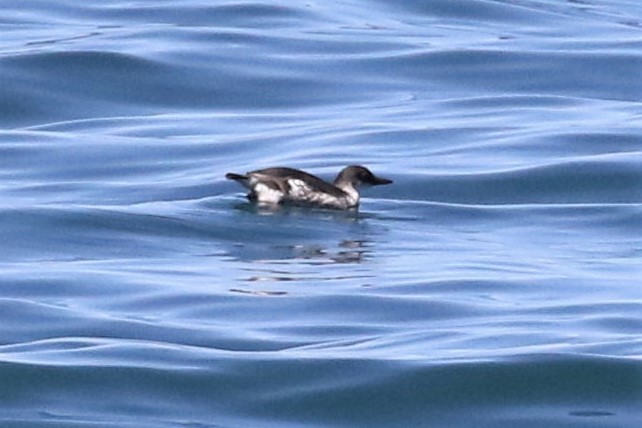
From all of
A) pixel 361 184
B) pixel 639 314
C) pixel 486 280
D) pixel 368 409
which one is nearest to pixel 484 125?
pixel 361 184

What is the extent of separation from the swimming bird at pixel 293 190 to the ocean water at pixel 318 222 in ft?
0.38

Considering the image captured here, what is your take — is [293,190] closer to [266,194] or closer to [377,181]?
[266,194]

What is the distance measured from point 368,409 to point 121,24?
65.7 feet

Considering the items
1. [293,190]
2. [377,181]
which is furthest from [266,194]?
[377,181]

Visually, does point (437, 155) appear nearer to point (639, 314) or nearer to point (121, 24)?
point (639, 314)

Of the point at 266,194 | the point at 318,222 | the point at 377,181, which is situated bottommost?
the point at 318,222

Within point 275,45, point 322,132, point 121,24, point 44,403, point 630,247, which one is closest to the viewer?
point 44,403

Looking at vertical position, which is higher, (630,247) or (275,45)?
(275,45)

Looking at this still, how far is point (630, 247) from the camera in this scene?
46.9 ft

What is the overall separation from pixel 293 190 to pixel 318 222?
0.82 ft

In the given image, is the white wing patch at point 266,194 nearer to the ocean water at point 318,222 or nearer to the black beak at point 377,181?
the ocean water at point 318,222

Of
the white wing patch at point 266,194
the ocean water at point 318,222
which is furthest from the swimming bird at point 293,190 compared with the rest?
the ocean water at point 318,222

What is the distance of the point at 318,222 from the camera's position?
15.4 meters

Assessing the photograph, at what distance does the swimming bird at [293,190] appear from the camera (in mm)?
15344
